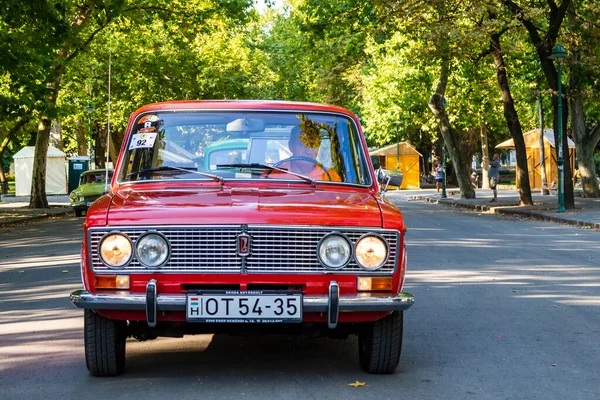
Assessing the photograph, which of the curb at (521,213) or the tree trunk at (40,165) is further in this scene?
the tree trunk at (40,165)

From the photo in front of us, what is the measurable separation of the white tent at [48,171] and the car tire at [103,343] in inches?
1802

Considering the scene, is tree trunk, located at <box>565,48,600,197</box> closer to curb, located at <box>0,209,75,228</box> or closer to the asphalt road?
curb, located at <box>0,209,75,228</box>

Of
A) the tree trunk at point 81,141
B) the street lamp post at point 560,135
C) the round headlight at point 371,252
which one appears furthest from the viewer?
the tree trunk at point 81,141

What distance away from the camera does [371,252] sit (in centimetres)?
604

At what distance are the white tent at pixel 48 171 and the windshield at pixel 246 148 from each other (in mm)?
44757

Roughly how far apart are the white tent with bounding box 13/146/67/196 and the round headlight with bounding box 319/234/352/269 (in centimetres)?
4642

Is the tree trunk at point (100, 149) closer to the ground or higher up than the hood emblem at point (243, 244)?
higher up

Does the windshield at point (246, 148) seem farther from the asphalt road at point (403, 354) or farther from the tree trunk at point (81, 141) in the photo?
the tree trunk at point (81, 141)

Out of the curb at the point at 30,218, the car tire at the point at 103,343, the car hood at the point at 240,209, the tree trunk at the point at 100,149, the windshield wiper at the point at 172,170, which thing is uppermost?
the tree trunk at the point at 100,149

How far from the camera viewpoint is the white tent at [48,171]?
167 ft

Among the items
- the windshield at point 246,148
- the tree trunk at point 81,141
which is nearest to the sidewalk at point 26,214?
the windshield at point 246,148

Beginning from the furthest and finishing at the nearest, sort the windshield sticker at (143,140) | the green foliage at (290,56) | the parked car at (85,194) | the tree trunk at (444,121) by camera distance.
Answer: the tree trunk at (444,121) → the parked car at (85,194) → the green foliage at (290,56) → the windshield sticker at (143,140)

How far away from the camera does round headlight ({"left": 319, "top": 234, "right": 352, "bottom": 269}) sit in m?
5.99

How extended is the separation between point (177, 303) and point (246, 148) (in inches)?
66.8
